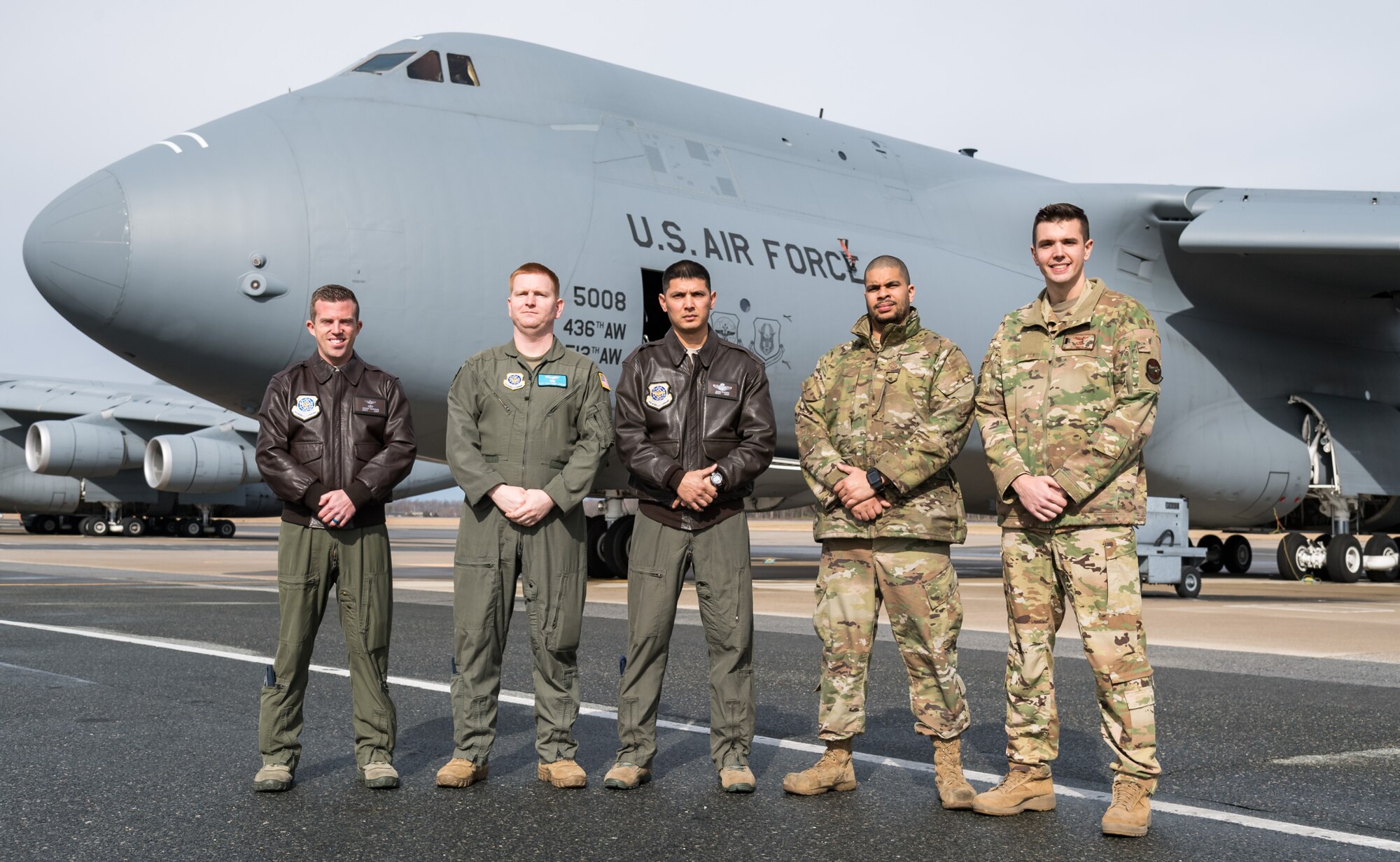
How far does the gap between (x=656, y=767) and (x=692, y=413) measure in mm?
1304

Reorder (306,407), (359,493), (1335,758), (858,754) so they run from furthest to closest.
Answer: (858,754)
(1335,758)
(306,407)
(359,493)

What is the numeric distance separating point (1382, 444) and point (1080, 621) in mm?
12973

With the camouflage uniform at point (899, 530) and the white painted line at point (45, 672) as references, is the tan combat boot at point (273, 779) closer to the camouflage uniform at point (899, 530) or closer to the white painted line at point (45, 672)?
the camouflage uniform at point (899, 530)

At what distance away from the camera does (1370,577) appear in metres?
16.0

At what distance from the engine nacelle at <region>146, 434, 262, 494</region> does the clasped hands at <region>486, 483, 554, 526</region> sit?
25.6 metres

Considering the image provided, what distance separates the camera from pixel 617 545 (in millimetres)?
13414

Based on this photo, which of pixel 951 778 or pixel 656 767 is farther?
pixel 656 767

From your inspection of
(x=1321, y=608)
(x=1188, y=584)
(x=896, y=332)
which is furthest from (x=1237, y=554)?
(x=896, y=332)

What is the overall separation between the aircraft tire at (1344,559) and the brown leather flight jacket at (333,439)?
14128 millimetres

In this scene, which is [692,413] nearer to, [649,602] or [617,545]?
[649,602]

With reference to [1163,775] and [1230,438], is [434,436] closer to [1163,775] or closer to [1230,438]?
[1163,775]

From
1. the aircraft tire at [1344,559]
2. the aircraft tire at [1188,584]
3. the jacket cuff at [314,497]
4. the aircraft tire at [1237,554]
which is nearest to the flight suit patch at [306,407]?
the jacket cuff at [314,497]

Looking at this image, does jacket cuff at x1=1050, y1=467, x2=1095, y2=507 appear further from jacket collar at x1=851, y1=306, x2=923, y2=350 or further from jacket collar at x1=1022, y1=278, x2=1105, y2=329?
jacket collar at x1=851, y1=306, x2=923, y2=350

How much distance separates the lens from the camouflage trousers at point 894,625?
13.3 feet
